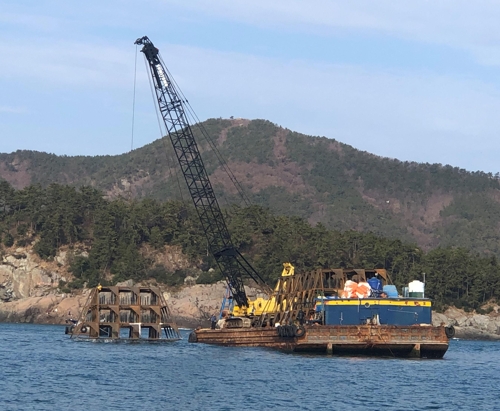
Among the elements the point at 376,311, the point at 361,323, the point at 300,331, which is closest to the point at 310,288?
the point at 300,331

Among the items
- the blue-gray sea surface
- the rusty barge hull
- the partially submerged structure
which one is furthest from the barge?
the partially submerged structure

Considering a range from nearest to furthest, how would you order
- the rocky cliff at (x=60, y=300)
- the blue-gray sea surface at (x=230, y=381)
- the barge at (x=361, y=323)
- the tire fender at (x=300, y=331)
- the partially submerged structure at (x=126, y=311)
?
the blue-gray sea surface at (x=230, y=381)
the barge at (x=361, y=323)
the tire fender at (x=300, y=331)
the partially submerged structure at (x=126, y=311)
the rocky cliff at (x=60, y=300)

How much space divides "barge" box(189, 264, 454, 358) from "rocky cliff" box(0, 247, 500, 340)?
263ft

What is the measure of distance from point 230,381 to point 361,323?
817 inches

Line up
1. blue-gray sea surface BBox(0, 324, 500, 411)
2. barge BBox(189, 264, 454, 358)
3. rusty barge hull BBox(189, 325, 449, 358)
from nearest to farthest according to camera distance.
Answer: blue-gray sea surface BBox(0, 324, 500, 411) < rusty barge hull BBox(189, 325, 449, 358) < barge BBox(189, 264, 454, 358)

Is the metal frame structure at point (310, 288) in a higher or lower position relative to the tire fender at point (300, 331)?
higher

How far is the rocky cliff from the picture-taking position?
177250mm

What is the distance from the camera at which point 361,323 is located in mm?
87062

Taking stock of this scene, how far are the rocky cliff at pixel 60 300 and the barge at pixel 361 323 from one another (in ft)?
263

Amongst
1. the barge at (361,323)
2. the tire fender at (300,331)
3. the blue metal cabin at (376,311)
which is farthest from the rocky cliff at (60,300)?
the blue metal cabin at (376,311)

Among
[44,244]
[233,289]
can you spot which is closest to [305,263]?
[44,244]

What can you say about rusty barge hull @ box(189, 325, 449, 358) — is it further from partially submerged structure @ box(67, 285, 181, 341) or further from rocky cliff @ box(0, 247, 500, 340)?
rocky cliff @ box(0, 247, 500, 340)

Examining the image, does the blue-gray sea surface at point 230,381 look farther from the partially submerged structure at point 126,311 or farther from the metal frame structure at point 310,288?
the partially submerged structure at point 126,311

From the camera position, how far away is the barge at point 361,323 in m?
85.1
